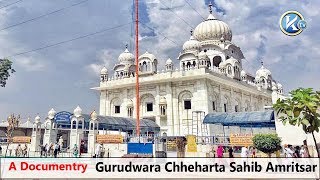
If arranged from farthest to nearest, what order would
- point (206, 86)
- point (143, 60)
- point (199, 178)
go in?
point (143, 60), point (206, 86), point (199, 178)

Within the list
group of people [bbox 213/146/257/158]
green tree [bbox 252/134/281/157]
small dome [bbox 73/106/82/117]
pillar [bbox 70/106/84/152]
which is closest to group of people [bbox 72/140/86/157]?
pillar [bbox 70/106/84/152]

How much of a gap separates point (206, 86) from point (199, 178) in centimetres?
2141

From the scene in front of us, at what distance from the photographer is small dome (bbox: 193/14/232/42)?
41625mm

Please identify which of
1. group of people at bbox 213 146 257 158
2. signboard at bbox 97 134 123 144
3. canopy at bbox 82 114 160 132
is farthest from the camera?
canopy at bbox 82 114 160 132

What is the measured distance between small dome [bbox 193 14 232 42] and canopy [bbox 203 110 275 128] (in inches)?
605

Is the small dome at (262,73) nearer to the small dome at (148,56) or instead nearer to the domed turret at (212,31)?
the domed turret at (212,31)

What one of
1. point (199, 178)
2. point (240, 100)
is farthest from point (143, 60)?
point (199, 178)

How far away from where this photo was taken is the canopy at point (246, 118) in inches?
987

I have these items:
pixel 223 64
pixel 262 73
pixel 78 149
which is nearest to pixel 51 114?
pixel 78 149

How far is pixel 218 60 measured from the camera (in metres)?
40.7

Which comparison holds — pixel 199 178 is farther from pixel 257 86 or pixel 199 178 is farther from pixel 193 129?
pixel 257 86

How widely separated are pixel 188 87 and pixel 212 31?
12.4 metres

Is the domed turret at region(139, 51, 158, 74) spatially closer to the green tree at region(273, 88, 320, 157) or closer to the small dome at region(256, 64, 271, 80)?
the small dome at region(256, 64, 271, 80)

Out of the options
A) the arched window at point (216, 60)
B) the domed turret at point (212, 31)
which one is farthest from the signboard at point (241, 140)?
the domed turret at point (212, 31)
